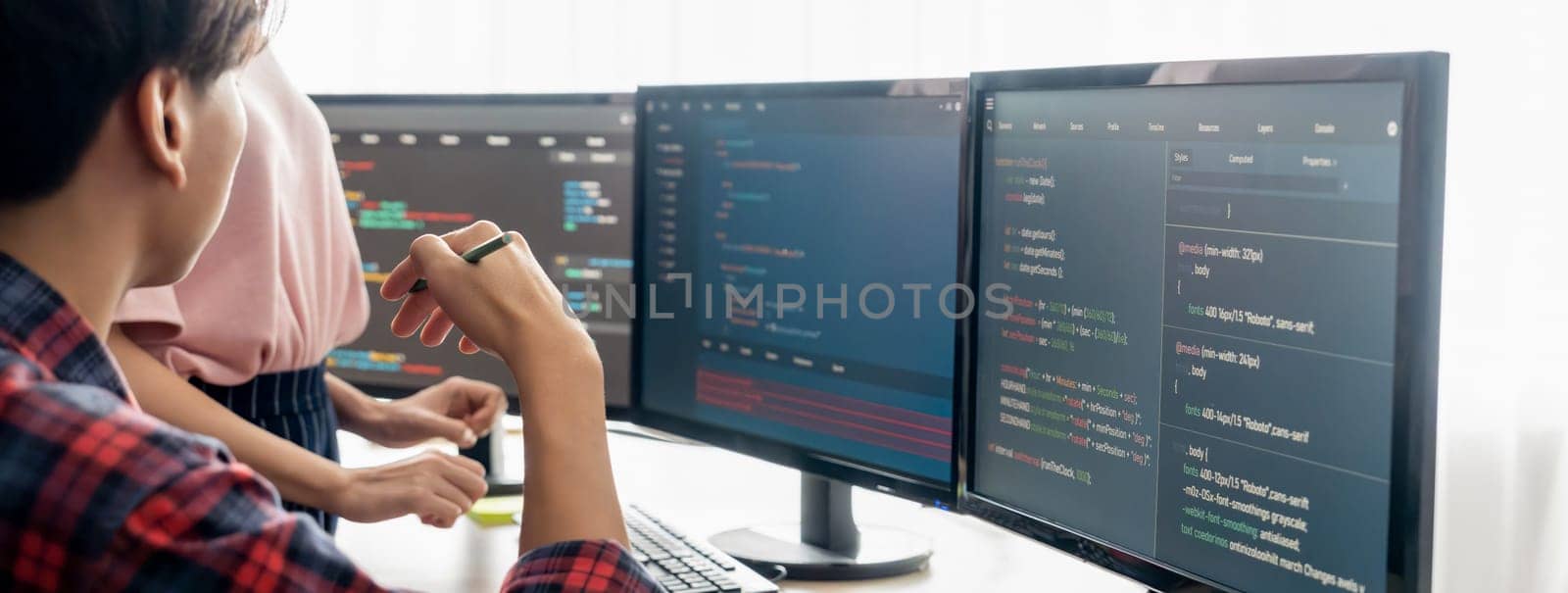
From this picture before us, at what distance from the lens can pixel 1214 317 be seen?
92cm

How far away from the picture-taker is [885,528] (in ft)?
4.85

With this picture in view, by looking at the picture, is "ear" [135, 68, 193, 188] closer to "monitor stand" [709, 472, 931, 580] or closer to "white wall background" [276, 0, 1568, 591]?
"monitor stand" [709, 472, 931, 580]

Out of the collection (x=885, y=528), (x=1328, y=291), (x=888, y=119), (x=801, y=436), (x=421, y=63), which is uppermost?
(x=421, y=63)

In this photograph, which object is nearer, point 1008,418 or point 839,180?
point 1008,418

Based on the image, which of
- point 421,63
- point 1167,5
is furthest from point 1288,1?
point 421,63

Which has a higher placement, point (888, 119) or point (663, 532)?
point (888, 119)

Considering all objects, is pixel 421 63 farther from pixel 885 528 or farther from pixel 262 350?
pixel 885 528

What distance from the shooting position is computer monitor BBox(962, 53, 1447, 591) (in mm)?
800

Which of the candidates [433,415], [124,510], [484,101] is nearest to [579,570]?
[124,510]

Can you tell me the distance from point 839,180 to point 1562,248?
101 cm

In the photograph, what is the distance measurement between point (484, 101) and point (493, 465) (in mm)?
428

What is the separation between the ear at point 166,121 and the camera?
0.74m

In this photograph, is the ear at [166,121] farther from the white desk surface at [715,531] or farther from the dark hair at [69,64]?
the white desk surface at [715,531]

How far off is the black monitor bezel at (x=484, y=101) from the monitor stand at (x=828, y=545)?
252 millimetres
